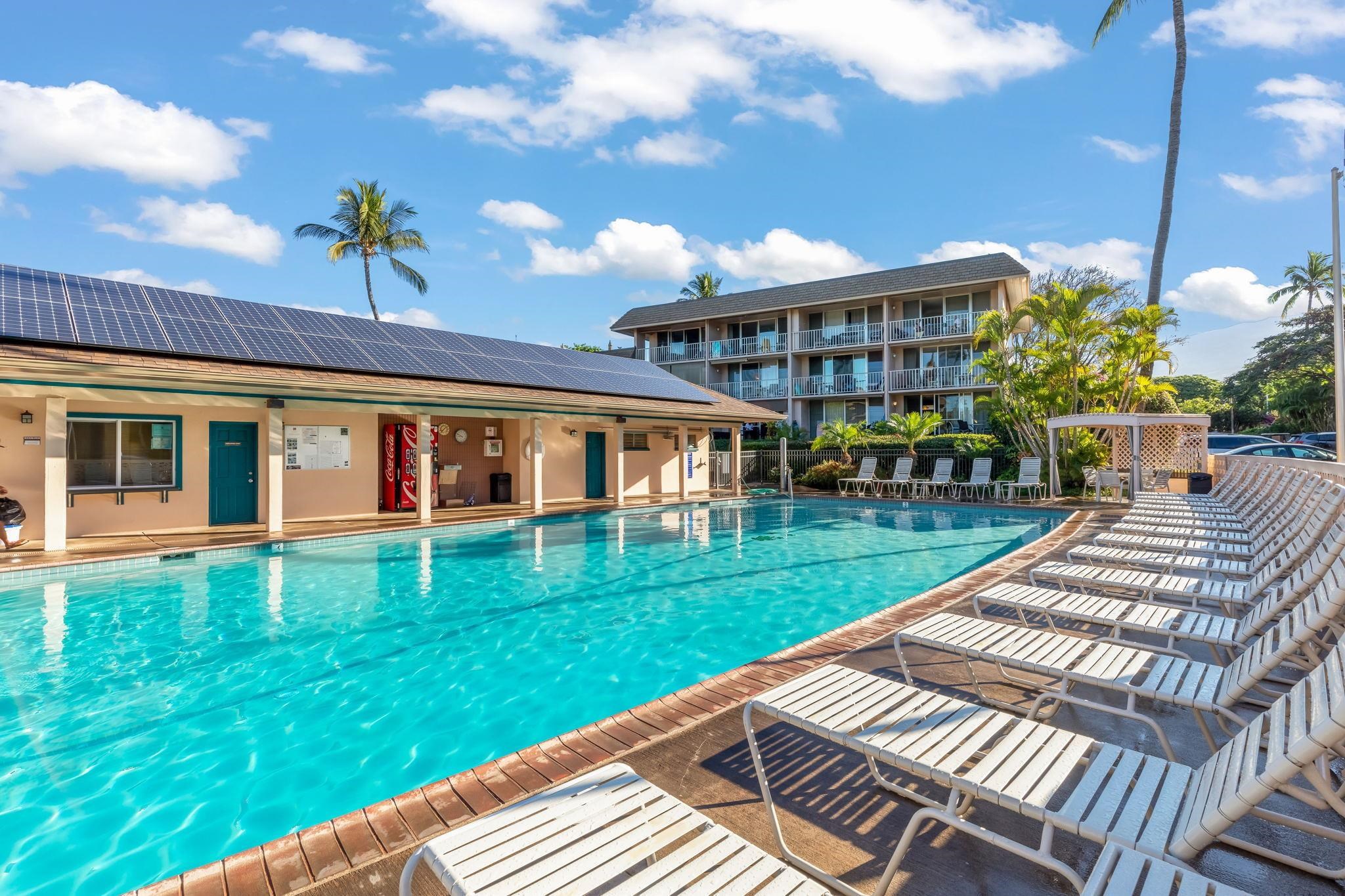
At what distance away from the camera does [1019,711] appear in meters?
3.51

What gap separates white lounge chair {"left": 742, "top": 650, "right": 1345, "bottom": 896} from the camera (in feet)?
5.46

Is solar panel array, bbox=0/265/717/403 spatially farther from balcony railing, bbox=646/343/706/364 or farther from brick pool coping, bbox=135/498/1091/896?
balcony railing, bbox=646/343/706/364

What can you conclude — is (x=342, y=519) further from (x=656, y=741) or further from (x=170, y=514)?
(x=656, y=741)

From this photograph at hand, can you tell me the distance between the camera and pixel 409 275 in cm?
3153

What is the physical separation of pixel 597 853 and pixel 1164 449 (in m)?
22.7

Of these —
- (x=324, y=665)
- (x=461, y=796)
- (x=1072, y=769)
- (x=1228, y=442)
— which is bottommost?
(x=324, y=665)

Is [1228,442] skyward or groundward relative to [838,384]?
groundward

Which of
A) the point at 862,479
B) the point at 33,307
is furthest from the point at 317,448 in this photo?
the point at 862,479

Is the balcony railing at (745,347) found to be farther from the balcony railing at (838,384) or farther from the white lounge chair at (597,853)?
the white lounge chair at (597,853)

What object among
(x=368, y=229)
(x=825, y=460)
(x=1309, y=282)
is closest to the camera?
(x=825, y=460)

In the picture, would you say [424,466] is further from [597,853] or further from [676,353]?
[676,353]

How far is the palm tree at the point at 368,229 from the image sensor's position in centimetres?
2962

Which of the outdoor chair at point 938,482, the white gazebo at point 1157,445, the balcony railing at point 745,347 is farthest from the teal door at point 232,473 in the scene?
the balcony railing at point 745,347

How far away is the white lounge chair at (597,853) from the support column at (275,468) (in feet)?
38.1
